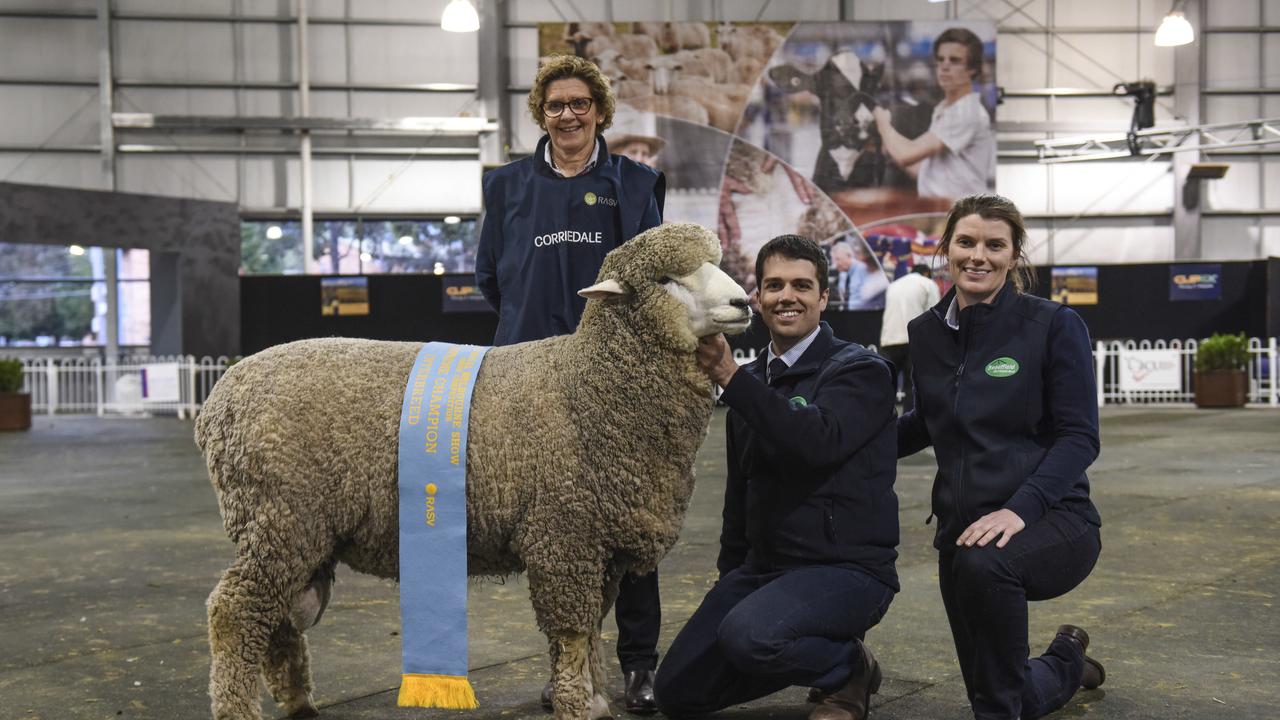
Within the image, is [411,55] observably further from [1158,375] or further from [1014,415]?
[1014,415]

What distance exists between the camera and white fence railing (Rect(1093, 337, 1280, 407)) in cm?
1555

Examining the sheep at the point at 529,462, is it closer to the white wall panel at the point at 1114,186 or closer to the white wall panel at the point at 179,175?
the white wall panel at the point at 179,175

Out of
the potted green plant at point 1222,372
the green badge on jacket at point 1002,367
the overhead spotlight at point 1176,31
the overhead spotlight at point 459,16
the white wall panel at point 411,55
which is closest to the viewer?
the green badge on jacket at point 1002,367

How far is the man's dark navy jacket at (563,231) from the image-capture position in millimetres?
3254

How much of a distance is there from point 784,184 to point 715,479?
11.1 meters

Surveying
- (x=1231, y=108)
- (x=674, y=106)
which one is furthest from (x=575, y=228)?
(x=1231, y=108)

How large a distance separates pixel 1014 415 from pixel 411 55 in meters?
19.2

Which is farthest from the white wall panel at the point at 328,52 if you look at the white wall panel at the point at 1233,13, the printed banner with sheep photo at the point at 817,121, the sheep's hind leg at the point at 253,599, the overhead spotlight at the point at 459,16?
the sheep's hind leg at the point at 253,599

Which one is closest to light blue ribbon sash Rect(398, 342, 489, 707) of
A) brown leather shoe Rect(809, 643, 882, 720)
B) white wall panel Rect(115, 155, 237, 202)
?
brown leather shoe Rect(809, 643, 882, 720)

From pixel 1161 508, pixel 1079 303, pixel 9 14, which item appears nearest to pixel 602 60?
pixel 1079 303

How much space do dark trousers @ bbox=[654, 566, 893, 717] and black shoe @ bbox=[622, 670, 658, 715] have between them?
0.09 metres

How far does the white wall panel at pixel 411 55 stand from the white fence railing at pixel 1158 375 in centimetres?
1162

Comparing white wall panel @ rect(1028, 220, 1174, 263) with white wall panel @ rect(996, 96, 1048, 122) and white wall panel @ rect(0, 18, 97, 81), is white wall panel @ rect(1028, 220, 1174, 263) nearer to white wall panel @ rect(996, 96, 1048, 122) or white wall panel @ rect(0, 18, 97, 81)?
white wall panel @ rect(996, 96, 1048, 122)

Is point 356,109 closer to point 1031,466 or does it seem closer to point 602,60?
point 602,60
